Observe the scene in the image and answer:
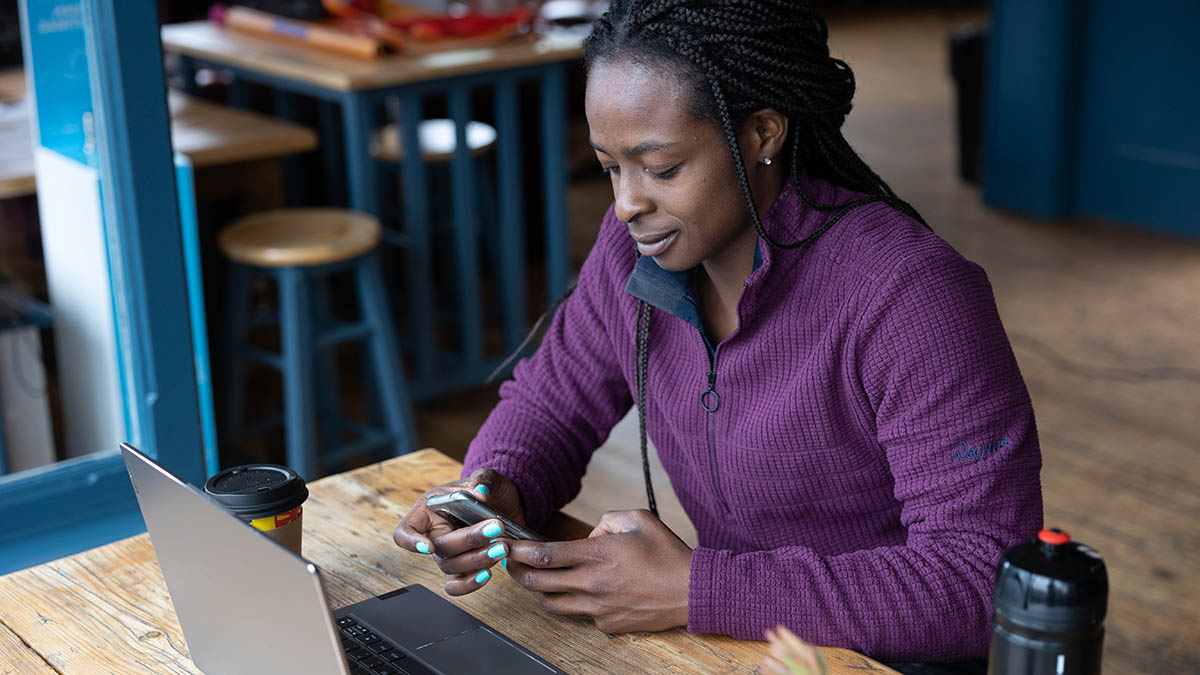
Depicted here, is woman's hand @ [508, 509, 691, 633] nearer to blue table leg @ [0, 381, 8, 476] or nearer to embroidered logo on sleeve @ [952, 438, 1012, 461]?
embroidered logo on sleeve @ [952, 438, 1012, 461]

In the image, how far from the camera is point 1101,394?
3.71 m

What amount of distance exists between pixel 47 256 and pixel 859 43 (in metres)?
8.05

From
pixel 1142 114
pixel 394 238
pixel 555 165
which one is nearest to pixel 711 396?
pixel 394 238

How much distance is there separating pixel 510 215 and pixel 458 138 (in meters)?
0.28

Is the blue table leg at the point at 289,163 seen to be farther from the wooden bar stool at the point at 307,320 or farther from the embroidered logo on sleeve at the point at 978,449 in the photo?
the embroidered logo on sleeve at the point at 978,449

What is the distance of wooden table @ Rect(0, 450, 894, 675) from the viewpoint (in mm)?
1177

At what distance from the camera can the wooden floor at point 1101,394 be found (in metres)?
2.70

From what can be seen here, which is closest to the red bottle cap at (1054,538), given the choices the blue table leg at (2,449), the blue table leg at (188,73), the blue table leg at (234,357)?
the blue table leg at (2,449)

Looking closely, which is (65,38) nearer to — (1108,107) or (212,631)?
(212,631)

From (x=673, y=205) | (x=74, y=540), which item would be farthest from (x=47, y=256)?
(x=673, y=205)

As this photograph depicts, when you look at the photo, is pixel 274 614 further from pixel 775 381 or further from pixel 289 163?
pixel 289 163

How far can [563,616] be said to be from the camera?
4.10 feet

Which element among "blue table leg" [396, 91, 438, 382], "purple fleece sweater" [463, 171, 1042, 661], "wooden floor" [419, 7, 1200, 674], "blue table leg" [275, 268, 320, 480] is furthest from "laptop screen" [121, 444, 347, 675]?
"blue table leg" [396, 91, 438, 382]

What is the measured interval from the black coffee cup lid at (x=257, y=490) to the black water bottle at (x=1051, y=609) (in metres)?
0.65
